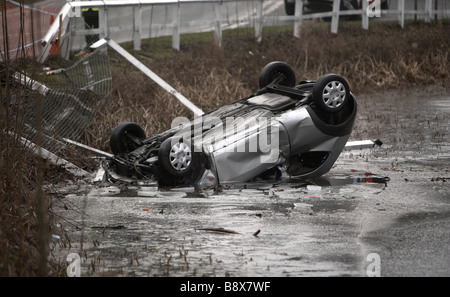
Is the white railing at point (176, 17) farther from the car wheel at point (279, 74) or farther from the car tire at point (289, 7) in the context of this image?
the car wheel at point (279, 74)

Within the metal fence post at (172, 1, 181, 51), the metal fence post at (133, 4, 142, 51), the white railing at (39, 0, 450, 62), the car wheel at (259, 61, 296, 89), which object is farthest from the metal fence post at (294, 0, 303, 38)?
the car wheel at (259, 61, 296, 89)

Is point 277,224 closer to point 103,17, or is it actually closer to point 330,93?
point 330,93

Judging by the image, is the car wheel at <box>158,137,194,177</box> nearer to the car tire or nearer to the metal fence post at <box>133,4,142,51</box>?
the metal fence post at <box>133,4,142,51</box>

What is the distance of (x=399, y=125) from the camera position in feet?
49.9

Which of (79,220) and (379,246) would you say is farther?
(79,220)

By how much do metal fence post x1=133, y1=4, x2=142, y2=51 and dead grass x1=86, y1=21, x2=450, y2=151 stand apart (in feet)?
0.63

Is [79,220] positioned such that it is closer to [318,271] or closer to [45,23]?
[318,271]

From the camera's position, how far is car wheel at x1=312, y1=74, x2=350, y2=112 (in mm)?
10078

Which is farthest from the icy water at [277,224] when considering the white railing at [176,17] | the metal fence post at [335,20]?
the metal fence post at [335,20]

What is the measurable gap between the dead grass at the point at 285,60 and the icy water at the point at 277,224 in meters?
4.44

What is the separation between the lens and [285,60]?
20250 mm

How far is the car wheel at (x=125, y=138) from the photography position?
11.1m

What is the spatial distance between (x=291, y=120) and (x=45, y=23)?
7.95 metres
